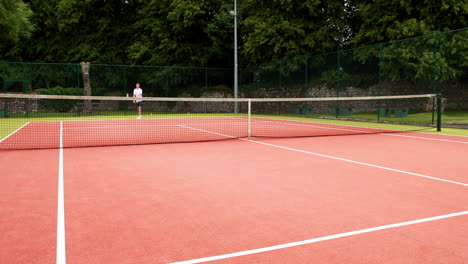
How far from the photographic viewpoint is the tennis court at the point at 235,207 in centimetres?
290

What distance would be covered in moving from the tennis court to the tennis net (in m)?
3.43

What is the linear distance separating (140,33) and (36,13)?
28.5ft

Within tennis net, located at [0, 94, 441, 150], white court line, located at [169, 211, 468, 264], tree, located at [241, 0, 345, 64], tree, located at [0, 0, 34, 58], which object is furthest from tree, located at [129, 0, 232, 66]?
white court line, located at [169, 211, 468, 264]

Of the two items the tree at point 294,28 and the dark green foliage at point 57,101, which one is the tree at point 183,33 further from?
the dark green foliage at point 57,101

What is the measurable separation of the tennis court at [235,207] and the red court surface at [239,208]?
0.01 metres

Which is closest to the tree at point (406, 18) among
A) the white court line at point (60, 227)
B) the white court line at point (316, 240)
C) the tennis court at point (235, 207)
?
the tennis court at point (235, 207)

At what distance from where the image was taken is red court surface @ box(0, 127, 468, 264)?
2900 millimetres

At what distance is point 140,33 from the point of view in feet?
109

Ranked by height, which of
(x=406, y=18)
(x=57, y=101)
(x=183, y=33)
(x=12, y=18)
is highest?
(x=12, y=18)

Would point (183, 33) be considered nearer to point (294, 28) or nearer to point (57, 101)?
point (294, 28)

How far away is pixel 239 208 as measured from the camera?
13.1 ft

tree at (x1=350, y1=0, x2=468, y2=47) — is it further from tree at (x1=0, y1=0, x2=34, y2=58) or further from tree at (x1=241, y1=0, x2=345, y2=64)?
tree at (x1=0, y1=0, x2=34, y2=58)

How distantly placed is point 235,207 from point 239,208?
0.17ft

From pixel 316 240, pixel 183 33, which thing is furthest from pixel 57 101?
pixel 316 240
